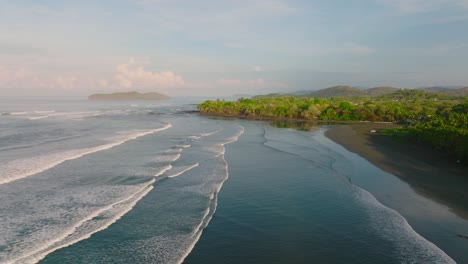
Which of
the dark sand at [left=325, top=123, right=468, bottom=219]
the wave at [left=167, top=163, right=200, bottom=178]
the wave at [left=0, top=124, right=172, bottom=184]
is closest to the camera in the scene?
the dark sand at [left=325, top=123, right=468, bottom=219]

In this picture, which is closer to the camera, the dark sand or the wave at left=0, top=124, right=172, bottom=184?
the dark sand

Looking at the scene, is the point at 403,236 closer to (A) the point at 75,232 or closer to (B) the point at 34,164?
(A) the point at 75,232

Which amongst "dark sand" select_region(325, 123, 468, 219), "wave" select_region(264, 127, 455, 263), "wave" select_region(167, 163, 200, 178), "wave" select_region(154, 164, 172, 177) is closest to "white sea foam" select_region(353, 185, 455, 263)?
"wave" select_region(264, 127, 455, 263)

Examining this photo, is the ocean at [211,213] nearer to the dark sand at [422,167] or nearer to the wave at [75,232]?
the wave at [75,232]

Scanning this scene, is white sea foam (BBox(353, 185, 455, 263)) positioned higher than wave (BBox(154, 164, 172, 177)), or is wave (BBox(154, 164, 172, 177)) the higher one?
wave (BBox(154, 164, 172, 177))

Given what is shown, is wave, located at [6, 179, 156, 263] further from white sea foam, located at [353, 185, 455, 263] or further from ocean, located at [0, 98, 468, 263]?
white sea foam, located at [353, 185, 455, 263]

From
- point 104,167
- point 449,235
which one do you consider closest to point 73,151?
point 104,167

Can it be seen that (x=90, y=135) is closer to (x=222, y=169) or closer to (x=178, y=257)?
(x=222, y=169)
